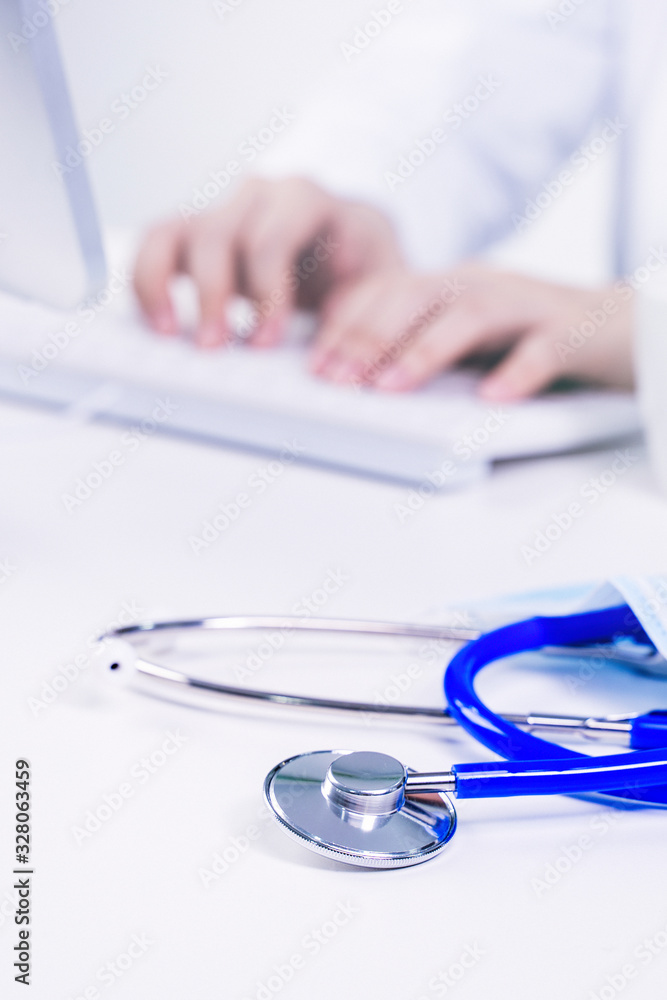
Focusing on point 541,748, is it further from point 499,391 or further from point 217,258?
point 217,258

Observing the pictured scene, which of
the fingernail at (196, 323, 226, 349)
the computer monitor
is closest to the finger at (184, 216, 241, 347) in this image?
the fingernail at (196, 323, 226, 349)

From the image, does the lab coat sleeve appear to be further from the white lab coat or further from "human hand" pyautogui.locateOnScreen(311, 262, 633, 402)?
"human hand" pyautogui.locateOnScreen(311, 262, 633, 402)

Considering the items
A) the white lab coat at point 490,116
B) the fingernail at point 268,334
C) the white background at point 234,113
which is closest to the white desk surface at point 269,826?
the fingernail at point 268,334

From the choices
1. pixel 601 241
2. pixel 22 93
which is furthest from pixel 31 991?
pixel 601 241

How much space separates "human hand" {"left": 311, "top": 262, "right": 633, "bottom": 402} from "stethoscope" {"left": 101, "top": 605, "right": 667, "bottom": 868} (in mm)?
346

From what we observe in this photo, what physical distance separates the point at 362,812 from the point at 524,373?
1.46 feet

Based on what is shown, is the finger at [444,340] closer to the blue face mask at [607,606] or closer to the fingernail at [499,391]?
the fingernail at [499,391]

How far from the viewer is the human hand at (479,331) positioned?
26.5 inches

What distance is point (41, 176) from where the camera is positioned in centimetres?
41

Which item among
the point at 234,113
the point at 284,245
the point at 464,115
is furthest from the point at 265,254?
the point at 234,113

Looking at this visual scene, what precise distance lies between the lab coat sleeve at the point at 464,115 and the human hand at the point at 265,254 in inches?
6.2

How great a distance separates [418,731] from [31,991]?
0.54 ft

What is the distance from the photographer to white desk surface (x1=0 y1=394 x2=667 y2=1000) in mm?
241

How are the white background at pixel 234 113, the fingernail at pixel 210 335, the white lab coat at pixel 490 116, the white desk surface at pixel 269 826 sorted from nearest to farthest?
1. the white desk surface at pixel 269 826
2. the fingernail at pixel 210 335
3. the white lab coat at pixel 490 116
4. the white background at pixel 234 113
